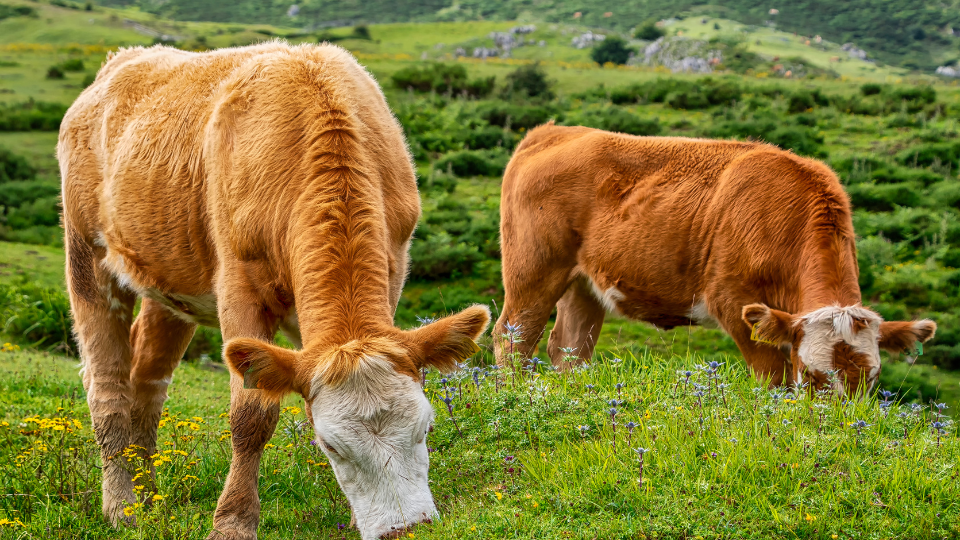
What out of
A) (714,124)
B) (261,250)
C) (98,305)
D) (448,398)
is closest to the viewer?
(261,250)

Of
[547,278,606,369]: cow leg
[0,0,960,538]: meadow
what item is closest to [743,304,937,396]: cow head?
[0,0,960,538]: meadow

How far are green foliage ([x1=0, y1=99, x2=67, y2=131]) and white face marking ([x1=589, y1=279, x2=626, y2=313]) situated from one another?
2461 centimetres

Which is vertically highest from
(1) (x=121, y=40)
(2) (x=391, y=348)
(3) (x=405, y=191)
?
(3) (x=405, y=191)

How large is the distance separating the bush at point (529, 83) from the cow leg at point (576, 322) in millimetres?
25400

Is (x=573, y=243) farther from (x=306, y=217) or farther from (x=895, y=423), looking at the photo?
(x=306, y=217)

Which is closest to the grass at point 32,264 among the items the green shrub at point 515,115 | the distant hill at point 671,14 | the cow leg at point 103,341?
the cow leg at point 103,341

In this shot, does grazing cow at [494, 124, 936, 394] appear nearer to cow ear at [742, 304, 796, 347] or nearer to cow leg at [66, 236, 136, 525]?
cow ear at [742, 304, 796, 347]

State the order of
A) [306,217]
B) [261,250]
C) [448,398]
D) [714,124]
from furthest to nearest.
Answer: [714,124] → [448,398] → [261,250] → [306,217]

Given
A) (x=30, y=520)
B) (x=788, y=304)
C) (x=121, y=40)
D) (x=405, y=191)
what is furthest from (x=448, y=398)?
(x=121, y=40)

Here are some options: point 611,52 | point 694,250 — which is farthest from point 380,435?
point 611,52

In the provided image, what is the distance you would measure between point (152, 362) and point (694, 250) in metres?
5.34

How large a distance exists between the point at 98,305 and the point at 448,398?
10.3 ft

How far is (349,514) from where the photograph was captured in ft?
18.1

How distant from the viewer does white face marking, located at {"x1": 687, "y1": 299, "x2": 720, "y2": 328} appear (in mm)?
8336
